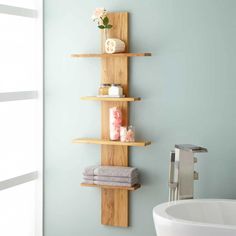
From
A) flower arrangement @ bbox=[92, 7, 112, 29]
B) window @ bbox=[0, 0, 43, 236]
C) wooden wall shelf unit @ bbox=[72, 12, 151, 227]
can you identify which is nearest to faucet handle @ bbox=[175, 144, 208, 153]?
wooden wall shelf unit @ bbox=[72, 12, 151, 227]

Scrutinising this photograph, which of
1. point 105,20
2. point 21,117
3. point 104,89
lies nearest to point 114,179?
point 104,89

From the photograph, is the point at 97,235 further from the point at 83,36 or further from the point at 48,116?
the point at 83,36

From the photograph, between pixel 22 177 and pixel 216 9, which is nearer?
pixel 216 9

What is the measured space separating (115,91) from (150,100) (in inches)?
10.1

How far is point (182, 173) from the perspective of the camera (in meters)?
4.34

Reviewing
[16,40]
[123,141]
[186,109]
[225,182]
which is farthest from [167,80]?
[16,40]

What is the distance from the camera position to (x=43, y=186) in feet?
16.5

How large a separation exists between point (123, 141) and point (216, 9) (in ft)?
3.61

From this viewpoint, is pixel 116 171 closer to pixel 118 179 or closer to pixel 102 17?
pixel 118 179

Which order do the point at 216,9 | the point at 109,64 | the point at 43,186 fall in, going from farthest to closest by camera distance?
the point at 43,186 → the point at 109,64 → the point at 216,9

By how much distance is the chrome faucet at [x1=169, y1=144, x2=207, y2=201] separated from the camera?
14.2 ft

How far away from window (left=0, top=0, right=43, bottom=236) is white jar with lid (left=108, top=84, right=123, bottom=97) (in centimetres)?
63

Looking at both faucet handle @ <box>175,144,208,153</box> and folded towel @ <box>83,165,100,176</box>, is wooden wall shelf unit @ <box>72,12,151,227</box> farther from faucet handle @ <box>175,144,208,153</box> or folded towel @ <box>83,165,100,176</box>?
faucet handle @ <box>175,144,208,153</box>

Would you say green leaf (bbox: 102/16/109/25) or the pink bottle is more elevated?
green leaf (bbox: 102/16/109/25)
